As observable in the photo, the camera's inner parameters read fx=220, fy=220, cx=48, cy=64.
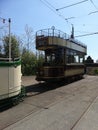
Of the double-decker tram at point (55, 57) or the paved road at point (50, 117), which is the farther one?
the double-decker tram at point (55, 57)

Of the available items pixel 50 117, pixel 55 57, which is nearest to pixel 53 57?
pixel 55 57

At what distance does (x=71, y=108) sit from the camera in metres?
8.98

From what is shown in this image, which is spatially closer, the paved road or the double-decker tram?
the paved road

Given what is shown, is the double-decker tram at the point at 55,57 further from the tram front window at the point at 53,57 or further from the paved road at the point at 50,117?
the paved road at the point at 50,117

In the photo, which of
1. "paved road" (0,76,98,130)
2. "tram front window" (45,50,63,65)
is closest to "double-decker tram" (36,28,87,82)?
"tram front window" (45,50,63,65)

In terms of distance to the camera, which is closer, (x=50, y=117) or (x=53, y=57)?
(x=50, y=117)

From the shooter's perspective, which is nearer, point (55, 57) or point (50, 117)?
point (50, 117)

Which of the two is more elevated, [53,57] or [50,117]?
[53,57]

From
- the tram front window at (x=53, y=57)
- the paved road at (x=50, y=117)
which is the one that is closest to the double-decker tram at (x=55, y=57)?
the tram front window at (x=53, y=57)

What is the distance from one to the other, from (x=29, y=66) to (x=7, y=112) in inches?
878

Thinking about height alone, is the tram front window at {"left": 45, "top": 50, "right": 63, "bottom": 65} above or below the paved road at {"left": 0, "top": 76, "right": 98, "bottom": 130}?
above

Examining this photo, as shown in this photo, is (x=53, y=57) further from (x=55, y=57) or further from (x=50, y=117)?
(x=50, y=117)

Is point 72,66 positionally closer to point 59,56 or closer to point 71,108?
point 59,56

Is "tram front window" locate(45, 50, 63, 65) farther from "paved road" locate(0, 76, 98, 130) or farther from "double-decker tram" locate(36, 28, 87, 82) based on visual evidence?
"paved road" locate(0, 76, 98, 130)
